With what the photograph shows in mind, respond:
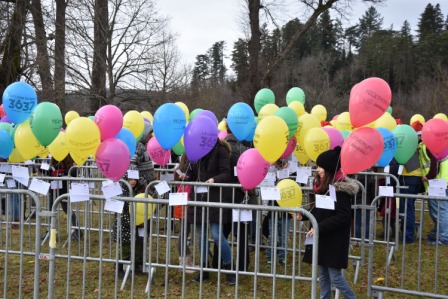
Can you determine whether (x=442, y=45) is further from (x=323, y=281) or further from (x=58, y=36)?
(x=323, y=281)

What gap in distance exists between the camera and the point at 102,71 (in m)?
17.6

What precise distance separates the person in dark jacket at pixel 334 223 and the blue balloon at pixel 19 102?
12.7 ft

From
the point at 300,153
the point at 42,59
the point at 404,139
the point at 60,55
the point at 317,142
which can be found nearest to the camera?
the point at 317,142

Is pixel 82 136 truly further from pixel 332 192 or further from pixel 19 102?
pixel 332 192

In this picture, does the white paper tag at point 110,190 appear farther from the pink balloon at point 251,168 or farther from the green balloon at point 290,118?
the green balloon at point 290,118

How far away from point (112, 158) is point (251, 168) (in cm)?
158

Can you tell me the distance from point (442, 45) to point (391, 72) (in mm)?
7715

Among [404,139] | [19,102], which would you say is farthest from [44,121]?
[404,139]

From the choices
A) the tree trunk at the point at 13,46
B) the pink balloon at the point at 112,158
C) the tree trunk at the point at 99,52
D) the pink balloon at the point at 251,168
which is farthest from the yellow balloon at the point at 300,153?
the tree trunk at the point at 13,46

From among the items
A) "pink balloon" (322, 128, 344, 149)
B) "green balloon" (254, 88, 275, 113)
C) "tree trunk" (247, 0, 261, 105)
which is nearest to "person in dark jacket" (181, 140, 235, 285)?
"pink balloon" (322, 128, 344, 149)

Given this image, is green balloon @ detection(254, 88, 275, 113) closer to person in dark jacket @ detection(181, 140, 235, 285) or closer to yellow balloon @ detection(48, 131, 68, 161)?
person in dark jacket @ detection(181, 140, 235, 285)

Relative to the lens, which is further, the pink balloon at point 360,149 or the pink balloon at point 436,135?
the pink balloon at point 436,135

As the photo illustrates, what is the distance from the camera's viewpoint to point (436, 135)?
7375 mm

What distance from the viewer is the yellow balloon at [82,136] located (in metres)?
5.50
